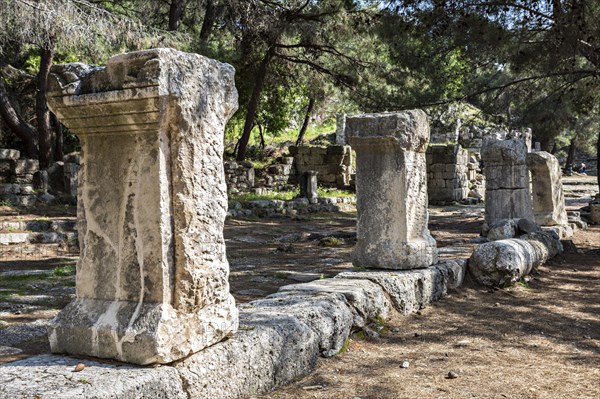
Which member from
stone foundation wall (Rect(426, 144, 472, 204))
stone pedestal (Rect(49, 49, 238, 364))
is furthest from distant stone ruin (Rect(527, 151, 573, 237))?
stone pedestal (Rect(49, 49, 238, 364))

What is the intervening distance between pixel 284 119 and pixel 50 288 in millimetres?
18106


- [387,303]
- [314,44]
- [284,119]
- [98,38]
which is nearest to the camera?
[387,303]

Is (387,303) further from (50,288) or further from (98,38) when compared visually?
(98,38)

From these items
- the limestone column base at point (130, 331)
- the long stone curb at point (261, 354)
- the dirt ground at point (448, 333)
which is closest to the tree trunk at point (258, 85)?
the dirt ground at point (448, 333)

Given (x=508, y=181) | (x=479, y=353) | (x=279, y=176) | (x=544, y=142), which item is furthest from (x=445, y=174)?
(x=479, y=353)

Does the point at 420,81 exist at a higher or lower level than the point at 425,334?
higher

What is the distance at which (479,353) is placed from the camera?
4.69 m

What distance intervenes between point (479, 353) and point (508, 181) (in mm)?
6905

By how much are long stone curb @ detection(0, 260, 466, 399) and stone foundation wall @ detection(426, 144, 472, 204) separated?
17067 mm

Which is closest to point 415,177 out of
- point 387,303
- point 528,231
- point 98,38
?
point 387,303

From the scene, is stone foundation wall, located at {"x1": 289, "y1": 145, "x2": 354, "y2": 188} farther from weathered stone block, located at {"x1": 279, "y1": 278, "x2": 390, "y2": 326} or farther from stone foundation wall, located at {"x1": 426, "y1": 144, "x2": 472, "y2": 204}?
weathered stone block, located at {"x1": 279, "y1": 278, "x2": 390, "y2": 326}

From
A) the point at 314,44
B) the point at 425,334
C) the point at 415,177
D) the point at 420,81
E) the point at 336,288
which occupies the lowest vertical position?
the point at 425,334

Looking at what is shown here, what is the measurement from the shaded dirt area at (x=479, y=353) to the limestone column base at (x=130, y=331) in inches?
28.6

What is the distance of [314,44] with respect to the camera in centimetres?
1811
